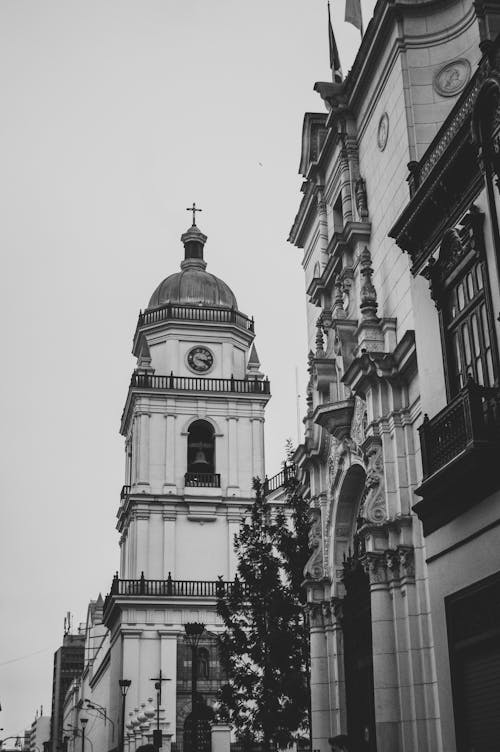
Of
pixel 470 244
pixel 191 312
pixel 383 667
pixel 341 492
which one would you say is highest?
pixel 191 312

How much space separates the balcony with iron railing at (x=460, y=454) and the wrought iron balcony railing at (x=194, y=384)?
37206 millimetres

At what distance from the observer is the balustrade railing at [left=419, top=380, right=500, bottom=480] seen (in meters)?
16.5

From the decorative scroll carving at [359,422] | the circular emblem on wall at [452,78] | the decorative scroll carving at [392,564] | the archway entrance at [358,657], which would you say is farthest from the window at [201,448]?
the circular emblem on wall at [452,78]

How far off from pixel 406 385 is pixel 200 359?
114 ft

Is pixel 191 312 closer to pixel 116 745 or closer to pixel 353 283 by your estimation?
pixel 116 745

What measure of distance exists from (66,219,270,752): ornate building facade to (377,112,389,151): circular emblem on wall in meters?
27.2

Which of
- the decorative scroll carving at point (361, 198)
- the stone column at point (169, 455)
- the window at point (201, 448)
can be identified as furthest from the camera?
the window at point (201, 448)

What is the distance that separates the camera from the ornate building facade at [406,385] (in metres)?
17.3

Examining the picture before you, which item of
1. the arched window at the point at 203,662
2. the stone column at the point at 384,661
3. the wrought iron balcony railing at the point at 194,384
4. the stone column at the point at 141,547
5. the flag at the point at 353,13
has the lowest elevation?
the stone column at the point at 384,661

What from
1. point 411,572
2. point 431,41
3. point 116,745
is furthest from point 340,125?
point 116,745

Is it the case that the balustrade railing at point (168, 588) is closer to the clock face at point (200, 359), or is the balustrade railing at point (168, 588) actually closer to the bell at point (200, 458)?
the bell at point (200, 458)

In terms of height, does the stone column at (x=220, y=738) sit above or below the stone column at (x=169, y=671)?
below

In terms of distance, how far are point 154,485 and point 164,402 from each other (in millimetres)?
4515

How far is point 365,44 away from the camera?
84.5 ft
